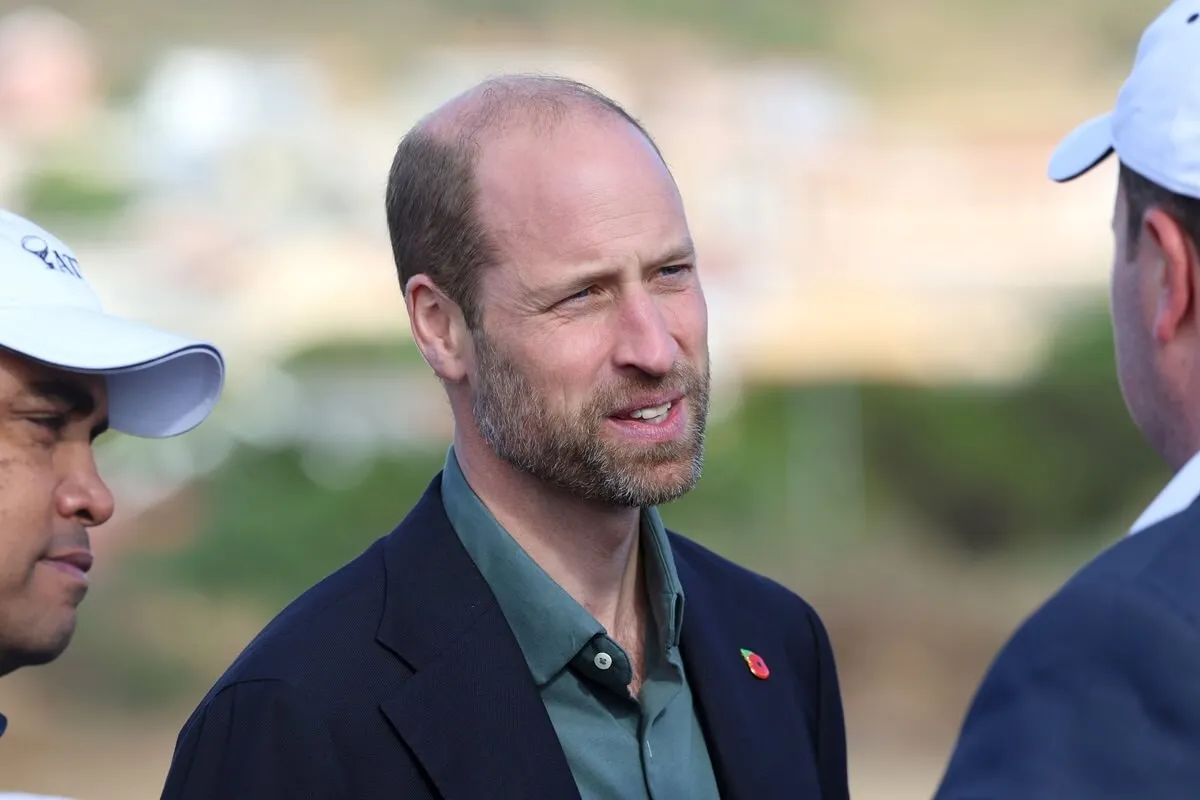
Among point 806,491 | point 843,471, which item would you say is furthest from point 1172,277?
point 843,471

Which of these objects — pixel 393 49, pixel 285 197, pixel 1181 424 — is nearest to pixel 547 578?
pixel 1181 424

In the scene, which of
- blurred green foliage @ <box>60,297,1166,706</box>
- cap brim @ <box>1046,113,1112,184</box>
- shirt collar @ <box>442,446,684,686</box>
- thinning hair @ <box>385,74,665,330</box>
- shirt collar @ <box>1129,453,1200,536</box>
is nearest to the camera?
shirt collar @ <box>1129,453,1200,536</box>

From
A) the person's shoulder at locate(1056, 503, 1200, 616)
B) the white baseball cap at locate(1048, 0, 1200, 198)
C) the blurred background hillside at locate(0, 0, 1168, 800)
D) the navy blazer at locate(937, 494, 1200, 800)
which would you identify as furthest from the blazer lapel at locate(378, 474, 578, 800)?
the blurred background hillside at locate(0, 0, 1168, 800)

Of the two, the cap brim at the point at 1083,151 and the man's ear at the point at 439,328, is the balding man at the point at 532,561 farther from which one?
the cap brim at the point at 1083,151

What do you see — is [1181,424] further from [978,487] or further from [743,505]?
Answer: [978,487]

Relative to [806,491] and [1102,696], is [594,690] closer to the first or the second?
[1102,696]

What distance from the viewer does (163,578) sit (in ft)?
39.4

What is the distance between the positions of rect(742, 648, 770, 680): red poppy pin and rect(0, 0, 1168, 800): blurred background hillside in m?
6.87

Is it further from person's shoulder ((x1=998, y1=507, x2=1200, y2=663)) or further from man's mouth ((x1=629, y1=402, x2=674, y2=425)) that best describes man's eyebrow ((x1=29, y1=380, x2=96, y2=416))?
person's shoulder ((x1=998, y1=507, x2=1200, y2=663))

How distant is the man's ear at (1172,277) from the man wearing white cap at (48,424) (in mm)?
1307

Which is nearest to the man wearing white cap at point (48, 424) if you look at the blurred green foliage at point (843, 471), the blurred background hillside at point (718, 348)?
the blurred background hillside at point (718, 348)

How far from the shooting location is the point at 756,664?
2.74m

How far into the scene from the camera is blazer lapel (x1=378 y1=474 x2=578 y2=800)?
2322mm

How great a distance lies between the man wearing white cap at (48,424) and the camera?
7.50 feet
